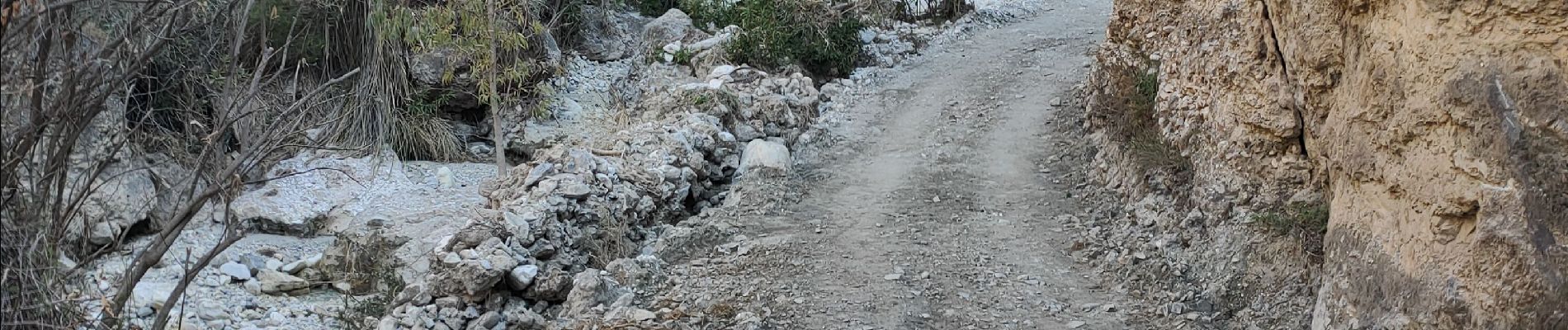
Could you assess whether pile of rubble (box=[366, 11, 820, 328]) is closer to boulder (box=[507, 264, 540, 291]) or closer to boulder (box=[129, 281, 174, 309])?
boulder (box=[507, 264, 540, 291])

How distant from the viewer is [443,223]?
12.3 m

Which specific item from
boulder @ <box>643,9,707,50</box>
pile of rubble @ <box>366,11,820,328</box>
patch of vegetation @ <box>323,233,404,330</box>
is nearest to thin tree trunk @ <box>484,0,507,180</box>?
pile of rubble @ <box>366,11,820,328</box>

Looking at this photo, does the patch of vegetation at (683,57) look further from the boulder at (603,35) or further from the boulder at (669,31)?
the boulder at (603,35)

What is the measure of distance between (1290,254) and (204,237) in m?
9.33

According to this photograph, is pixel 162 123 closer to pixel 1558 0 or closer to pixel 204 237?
pixel 204 237

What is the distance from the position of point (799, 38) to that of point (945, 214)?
179 inches

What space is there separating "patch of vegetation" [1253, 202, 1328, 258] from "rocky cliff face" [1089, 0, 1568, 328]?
0.08ft

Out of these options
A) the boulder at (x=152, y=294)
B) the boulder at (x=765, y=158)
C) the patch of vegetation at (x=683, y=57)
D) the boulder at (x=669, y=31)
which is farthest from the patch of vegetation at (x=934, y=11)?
the boulder at (x=152, y=294)

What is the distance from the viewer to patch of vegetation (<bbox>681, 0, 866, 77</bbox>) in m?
13.8

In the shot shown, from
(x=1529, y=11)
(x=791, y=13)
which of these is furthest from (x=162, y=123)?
(x=1529, y=11)

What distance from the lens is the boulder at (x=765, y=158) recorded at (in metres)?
Answer: 11.0

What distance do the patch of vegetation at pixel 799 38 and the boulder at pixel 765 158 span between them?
2.30 meters

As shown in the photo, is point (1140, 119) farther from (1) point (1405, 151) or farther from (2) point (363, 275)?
(2) point (363, 275)

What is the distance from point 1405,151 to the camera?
578 centimetres
